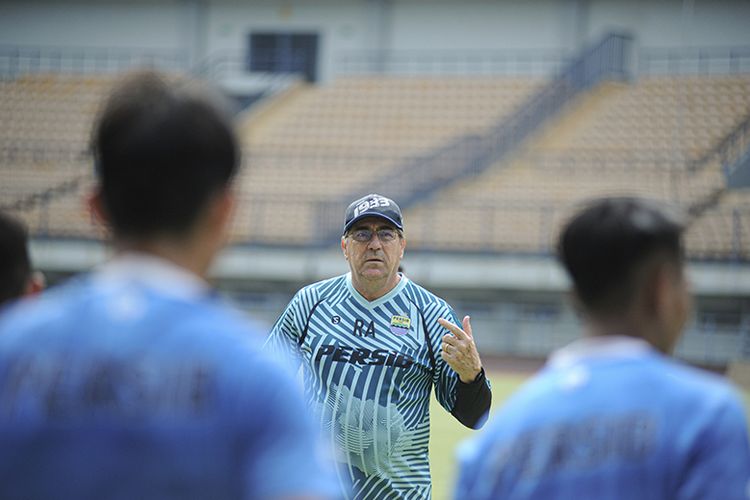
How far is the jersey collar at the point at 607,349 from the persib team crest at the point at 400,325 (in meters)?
3.01

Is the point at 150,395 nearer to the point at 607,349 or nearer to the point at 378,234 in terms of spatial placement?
the point at 607,349

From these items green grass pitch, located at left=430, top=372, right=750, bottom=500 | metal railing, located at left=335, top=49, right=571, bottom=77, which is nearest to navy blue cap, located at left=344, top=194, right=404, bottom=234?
green grass pitch, located at left=430, top=372, right=750, bottom=500

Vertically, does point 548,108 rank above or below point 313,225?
above

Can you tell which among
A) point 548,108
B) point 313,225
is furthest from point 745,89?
point 313,225

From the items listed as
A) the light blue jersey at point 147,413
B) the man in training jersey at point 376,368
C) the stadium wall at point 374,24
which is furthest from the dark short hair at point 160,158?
the stadium wall at point 374,24

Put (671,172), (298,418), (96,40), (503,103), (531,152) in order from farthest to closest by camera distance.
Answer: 1. (96,40)
2. (503,103)
3. (531,152)
4. (671,172)
5. (298,418)

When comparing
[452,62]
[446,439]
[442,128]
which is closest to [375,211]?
[446,439]

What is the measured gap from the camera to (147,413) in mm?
1878

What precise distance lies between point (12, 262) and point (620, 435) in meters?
1.81

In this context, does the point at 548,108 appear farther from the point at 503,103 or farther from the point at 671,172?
the point at 671,172

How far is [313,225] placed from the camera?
71.9 feet

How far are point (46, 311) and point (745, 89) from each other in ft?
81.8

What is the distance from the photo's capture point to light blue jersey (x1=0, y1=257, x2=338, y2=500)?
6.13 ft

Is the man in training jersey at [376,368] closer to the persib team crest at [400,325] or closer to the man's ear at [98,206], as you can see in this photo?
the persib team crest at [400,325]
